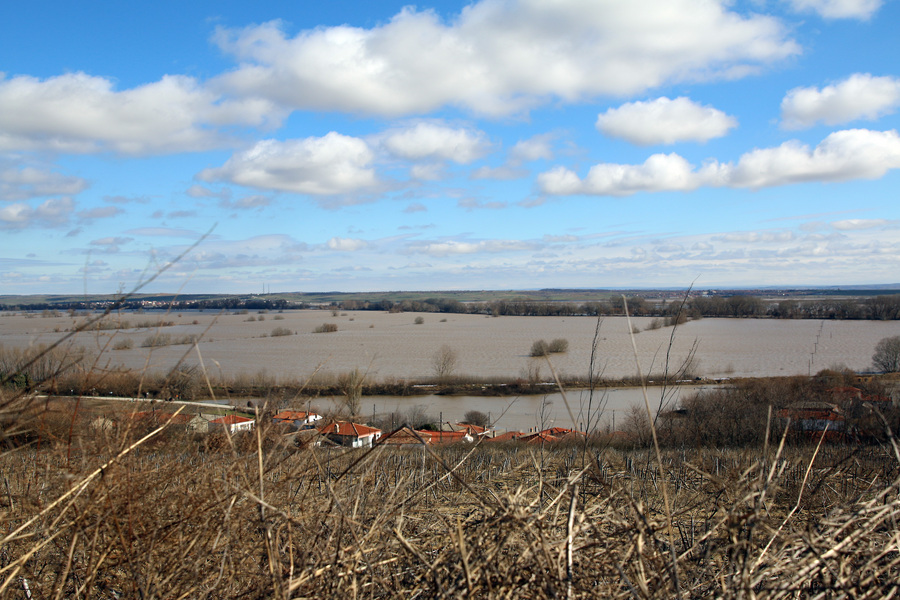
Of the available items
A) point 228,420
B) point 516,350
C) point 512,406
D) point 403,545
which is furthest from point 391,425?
point 516,350

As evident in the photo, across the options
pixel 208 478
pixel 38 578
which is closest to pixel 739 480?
pixel 208 478

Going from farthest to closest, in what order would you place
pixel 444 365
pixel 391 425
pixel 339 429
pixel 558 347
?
pixel 558 347, pixel 444 365, pixel 391 425, pixel 339 429

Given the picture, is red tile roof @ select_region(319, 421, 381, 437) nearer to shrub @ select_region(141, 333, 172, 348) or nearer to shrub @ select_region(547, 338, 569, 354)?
shrub @ select_region(141, 333, 172, 348)

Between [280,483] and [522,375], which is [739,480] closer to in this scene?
[280,483]

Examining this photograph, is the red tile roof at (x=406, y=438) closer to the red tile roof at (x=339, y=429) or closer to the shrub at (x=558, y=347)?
the red tile roof at (x=339, y=429)

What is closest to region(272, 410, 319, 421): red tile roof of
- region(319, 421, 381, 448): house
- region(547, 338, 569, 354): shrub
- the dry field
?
region(319, 421, 381, 448): house

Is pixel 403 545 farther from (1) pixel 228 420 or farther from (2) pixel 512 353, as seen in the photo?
(2) pixel 512 353

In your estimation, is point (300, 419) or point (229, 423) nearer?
point (229, 423)

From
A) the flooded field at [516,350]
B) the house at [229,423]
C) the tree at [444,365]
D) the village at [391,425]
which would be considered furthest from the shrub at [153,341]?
the tree at [444,365]
